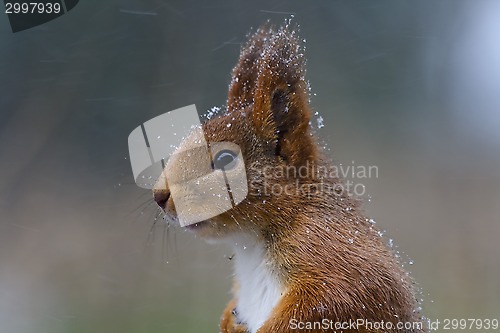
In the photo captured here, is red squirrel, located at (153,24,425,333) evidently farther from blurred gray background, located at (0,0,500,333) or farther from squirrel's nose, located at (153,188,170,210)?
blurred gray background, located at (0,0,500,333)

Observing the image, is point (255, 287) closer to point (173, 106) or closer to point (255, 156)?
point (255, 156)

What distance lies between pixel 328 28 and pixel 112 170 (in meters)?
0.92

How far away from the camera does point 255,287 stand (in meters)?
1.09

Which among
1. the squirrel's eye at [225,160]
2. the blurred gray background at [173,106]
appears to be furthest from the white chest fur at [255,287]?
the blurred gray background at [173,106]

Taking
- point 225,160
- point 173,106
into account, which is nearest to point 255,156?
point 225,160

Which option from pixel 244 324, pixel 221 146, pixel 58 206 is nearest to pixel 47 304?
pixel 58 206

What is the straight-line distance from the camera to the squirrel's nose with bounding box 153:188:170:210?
992mm

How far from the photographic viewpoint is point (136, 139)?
1104 mm

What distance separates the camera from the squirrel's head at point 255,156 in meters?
0.99

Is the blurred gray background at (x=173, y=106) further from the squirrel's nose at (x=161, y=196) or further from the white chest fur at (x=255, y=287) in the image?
the squirrel's nose at (x=161, y=196)

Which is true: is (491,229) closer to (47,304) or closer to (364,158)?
(364,158)

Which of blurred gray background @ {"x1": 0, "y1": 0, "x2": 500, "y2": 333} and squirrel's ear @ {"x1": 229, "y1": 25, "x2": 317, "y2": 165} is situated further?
blurred gray background @ {"x1": 0, "y1": 0, "x2": 500, "y2": 333}

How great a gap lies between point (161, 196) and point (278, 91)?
0.24 meters

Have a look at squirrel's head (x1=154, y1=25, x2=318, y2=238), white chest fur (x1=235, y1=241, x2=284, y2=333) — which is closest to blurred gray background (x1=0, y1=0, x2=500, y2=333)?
white chest fur (x1=235, y1=241, x2=284, y2=333)
